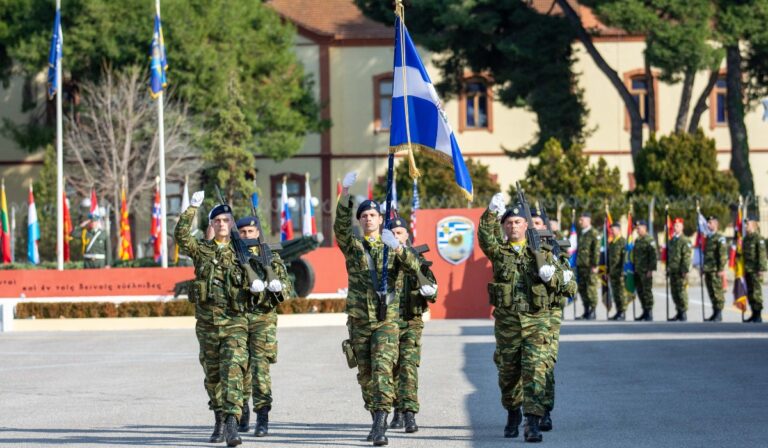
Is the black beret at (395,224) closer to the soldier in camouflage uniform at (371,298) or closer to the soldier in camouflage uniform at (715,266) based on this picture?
the soldier in camouflage uniform at (371,298)

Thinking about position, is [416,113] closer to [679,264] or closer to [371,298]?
[371,298]

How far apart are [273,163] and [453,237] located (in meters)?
28.8

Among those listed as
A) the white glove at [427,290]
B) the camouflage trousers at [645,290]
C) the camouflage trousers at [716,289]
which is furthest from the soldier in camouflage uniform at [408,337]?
the camouflage trousers at [645,290]

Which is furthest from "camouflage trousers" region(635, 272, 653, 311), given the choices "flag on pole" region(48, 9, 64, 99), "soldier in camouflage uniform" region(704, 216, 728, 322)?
"flag on pole" region(48, 9, 64, 99)

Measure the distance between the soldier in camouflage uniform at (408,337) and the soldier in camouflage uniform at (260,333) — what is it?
0.93 m

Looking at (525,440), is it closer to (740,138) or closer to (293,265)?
(293,265)

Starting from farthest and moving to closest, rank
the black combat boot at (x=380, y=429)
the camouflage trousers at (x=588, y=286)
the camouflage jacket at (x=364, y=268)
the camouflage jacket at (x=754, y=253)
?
the camouflage trousers at (x=588, y=286) → the camouflage jacket at (x=754, y=253) → the camouflage jacket at (x=364, y=268) → the black combat boot at (x=380, y=429)

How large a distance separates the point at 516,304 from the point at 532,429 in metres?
0.97

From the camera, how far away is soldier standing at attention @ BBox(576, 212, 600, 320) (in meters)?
28.0

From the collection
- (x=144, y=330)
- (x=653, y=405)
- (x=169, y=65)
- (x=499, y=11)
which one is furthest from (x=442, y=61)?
(x=653, y=405)

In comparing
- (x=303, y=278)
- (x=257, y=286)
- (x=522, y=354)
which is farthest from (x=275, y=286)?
(x=303, y=278)

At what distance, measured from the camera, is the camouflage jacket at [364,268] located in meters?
12.1

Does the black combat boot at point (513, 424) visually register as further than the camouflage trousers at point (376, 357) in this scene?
Yes

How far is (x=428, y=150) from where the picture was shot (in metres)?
13.2
